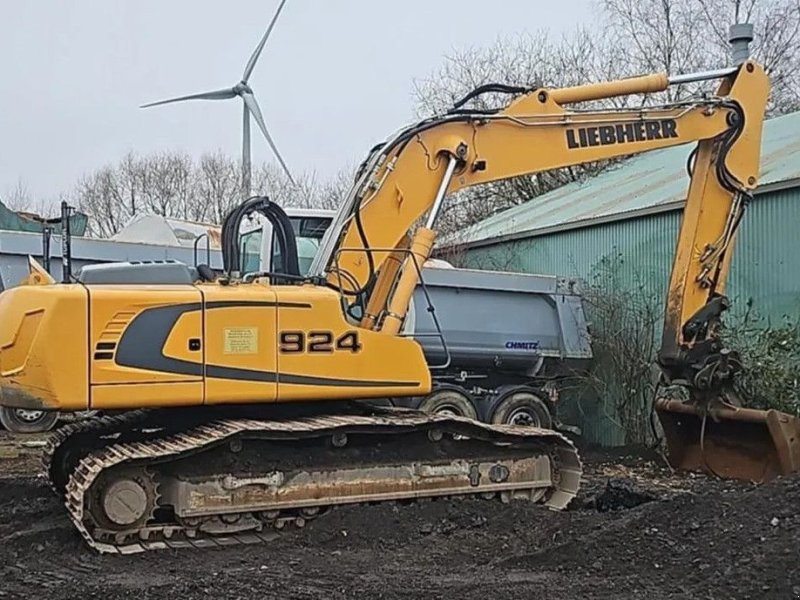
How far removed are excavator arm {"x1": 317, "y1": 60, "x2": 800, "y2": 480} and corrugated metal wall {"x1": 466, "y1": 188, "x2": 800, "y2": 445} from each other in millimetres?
2900

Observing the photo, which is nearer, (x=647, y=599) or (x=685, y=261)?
(x=647, y=599)

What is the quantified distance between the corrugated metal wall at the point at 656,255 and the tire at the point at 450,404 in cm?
214

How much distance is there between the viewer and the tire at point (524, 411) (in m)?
13.1

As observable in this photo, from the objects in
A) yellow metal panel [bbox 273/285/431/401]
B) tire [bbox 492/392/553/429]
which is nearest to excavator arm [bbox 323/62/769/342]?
yellow metal panel [bbox 273/285/431/401]

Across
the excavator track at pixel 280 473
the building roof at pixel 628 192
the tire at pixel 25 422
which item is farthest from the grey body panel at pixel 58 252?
the excavator track at pixel 280 473

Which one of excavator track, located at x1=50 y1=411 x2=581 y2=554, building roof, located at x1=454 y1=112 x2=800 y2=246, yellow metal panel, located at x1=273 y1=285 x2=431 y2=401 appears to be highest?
building roof, located at x1=454 y1=112 x2=800 y2=246

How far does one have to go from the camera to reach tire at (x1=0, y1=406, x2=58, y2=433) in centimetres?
1335

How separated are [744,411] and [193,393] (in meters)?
4.71

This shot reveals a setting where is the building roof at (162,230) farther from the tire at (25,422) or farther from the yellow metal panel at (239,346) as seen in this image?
the yellow metal panel at (239,346)

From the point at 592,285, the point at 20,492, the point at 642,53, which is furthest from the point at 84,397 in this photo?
the point at 642,53

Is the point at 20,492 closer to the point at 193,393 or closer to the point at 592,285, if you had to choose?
the point at 193,393

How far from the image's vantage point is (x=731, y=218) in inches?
367

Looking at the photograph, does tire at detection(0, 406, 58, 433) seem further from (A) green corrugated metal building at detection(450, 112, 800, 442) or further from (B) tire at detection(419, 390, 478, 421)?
(A) green corrugated metal building at detection(450, 112, 800, 442)

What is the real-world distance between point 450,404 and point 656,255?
3.40m
